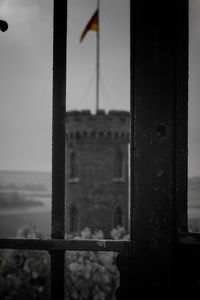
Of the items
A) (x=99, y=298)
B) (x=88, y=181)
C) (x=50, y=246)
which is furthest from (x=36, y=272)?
(x=50, y=246)

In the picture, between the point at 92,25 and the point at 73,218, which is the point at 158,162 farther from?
the point at 92,25

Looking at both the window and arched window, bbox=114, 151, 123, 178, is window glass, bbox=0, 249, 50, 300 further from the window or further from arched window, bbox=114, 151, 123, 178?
arched window, bbox=114, 151, 123, 178

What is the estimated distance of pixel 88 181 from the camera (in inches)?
770

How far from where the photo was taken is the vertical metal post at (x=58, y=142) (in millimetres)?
968

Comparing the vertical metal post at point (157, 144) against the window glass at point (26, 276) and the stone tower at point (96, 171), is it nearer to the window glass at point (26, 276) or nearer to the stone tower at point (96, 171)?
the window glass at point (26, 276)

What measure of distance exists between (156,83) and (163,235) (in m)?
0.30

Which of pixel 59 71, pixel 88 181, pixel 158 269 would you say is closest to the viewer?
pixel 158 269

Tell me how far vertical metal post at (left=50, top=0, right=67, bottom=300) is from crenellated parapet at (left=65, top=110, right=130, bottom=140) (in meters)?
18.6

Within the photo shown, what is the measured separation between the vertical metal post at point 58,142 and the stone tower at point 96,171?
60.5ft

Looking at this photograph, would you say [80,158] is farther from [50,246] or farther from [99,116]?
[50,246]

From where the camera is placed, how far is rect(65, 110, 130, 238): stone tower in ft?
64.4

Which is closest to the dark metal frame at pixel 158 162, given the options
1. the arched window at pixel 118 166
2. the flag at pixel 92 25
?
the arched window at pixel 118 166

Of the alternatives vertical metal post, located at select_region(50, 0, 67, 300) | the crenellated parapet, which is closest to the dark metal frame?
vertical metal post, located at select_region(50, 0, 67, 300)

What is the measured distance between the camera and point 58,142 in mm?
989
